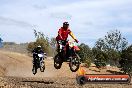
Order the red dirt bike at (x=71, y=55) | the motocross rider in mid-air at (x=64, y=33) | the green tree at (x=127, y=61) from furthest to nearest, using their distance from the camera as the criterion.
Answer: the green tree at (x=127, y=61), the red dirt bike at (x=71, y=55), the motocross rider in mid-air at (x=64, y=33)

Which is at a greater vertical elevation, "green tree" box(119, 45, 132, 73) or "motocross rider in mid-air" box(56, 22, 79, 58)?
"motocross rider in mid-air" box(56, 22, 79, 58)

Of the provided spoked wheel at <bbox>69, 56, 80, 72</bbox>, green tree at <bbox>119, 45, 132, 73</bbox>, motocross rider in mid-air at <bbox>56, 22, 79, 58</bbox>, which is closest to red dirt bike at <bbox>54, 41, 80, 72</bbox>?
spoked wheel at <bbox>69, 56, 80, 72</bbox>

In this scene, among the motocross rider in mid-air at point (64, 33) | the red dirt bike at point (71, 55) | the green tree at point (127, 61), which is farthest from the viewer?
the green tree at point (127, 61)

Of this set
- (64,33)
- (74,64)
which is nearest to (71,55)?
(74,64)

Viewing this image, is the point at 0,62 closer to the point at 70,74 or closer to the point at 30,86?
the point at 70,74

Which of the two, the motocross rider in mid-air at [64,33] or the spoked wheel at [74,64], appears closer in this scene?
the motocross rider in mid-air at [64,33]

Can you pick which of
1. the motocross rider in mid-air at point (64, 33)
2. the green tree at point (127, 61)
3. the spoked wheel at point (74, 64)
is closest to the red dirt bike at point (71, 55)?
the spoked wheel at point (74, 64)

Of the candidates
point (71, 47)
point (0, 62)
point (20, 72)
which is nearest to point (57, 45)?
point (71, 47)

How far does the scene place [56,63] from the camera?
26516 mm

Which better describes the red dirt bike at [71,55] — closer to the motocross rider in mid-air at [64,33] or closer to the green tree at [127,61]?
the motocross rider in mid-air at [64,33]

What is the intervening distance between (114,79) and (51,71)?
50.6 meters

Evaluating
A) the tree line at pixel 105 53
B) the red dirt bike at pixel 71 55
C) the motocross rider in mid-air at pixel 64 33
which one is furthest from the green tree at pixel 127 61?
the motocross rider in mid-air at pixel 64 33

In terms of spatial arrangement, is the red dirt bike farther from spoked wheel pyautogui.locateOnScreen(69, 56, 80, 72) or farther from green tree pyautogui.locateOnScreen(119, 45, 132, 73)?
green tree pyautogui.locateOnScreen(119, 45, 132, 73)

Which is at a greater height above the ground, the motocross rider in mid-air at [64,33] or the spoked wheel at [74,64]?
the motocross rider in mid-air at [64,33]
